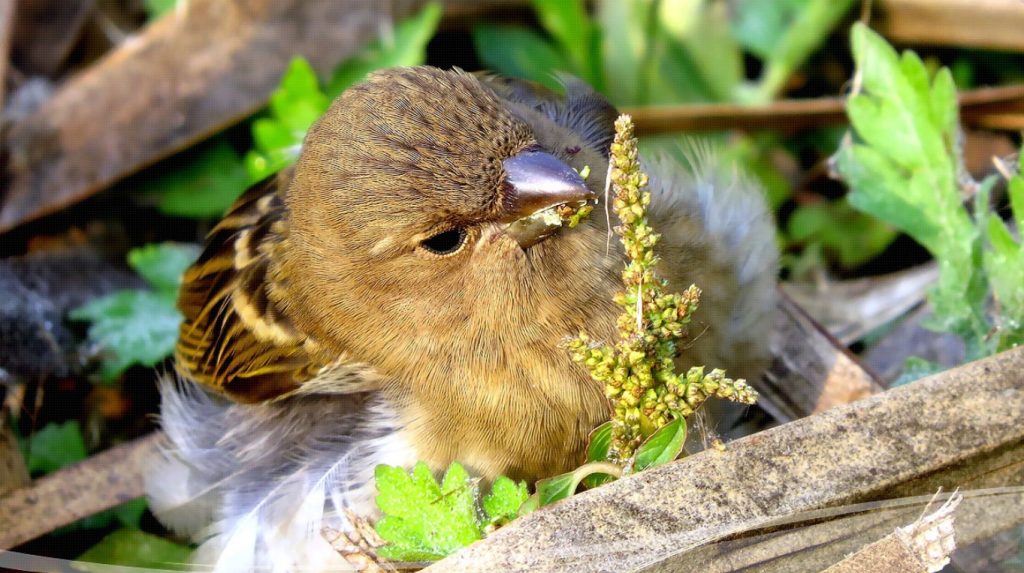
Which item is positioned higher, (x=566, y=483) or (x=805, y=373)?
(x=566, y=483)

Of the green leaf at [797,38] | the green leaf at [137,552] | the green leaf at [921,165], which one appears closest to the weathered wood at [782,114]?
the green leaf at [797,38]

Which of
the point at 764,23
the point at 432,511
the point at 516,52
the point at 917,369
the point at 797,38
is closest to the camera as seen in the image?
the point at 432,511

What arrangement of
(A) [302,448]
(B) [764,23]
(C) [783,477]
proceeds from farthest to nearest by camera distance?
1. (B) [764,23]
2. (A) [302,448]
3. (C) [783,477]

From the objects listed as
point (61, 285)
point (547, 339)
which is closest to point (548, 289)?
point (547, 339)

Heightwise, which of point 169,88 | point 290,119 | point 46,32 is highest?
point 46,32

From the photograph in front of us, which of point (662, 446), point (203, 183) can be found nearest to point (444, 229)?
point (662, 446)

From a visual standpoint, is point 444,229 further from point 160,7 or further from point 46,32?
point 46,32

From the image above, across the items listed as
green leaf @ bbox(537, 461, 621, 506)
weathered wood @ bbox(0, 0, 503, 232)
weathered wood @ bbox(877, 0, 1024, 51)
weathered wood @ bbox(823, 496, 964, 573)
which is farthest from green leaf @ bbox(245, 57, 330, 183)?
weathered wood @ bbox(823, 496, 964, 573)

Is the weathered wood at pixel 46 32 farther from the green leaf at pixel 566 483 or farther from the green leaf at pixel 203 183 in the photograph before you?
the green leaf at pixel 566 483

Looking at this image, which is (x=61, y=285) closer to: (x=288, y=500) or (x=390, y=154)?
(x=288, y=500)
